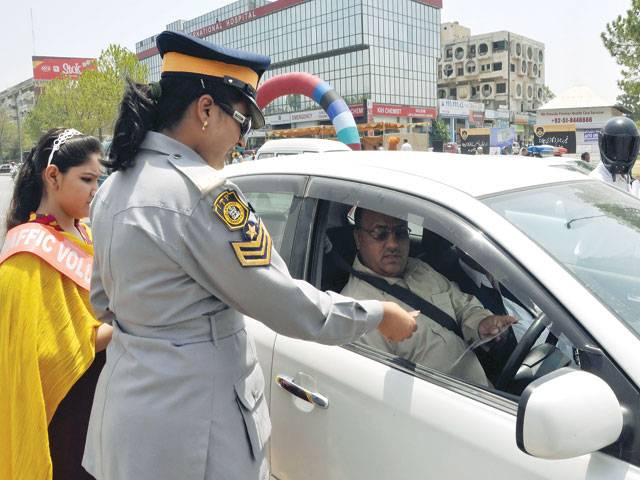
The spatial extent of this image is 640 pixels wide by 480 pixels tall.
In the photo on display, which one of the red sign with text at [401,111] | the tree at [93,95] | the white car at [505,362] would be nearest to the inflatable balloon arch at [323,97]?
the white car at [505,362]

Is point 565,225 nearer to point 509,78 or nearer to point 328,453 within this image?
point 328,453

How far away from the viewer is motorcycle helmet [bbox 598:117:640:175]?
407cm

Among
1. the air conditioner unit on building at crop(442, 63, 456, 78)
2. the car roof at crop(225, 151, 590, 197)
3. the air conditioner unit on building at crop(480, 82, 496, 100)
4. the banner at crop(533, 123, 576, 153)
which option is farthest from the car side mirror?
the air conditioner unit on building at crop(442, 63, 456, 78)

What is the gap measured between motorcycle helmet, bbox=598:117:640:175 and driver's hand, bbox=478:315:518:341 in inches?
110

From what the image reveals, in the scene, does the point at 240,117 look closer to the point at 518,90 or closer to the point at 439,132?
the point at 439,132

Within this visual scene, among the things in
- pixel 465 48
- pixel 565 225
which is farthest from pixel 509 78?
pixel 565 225

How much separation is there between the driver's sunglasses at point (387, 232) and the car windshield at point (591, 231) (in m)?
0.45

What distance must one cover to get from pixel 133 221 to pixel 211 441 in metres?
0.57

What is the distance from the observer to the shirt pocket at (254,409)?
1.43 m

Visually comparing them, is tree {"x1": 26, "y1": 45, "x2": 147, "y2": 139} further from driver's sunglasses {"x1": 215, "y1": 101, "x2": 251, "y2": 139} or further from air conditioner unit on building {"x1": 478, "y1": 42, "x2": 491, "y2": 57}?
air conditioner unit on building {"x1": 478, "y1": 42, "x2": 491, "y2": 57}

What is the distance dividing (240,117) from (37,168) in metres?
1.07

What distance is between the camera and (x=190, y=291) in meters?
1.34

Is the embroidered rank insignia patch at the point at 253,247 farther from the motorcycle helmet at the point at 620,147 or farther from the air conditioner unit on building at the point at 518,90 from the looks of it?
the air conditioner unit on building at the point at 518,90

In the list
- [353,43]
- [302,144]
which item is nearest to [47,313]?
[302,144]
